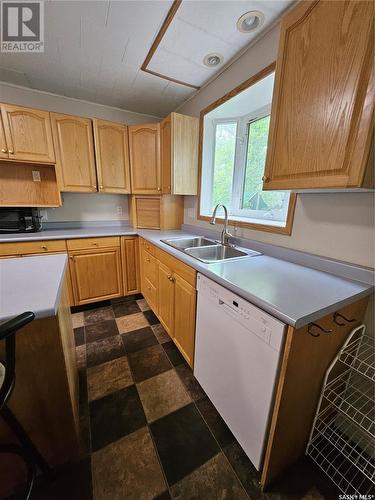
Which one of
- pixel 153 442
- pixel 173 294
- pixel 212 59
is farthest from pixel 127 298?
pixel 212 59

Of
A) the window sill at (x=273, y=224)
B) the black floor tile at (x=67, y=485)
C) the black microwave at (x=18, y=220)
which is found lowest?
the black floor tile at (x=67, y=485)

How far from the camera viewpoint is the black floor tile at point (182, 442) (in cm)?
100

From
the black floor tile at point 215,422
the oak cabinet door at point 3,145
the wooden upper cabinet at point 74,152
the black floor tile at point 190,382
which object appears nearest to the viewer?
the black floor tile at point 215,422

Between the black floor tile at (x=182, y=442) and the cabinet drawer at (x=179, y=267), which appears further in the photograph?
the cabinet drawer at (x=179, y=267)

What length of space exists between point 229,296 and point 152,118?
9.28 ft

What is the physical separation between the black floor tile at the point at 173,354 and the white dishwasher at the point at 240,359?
1.36ft

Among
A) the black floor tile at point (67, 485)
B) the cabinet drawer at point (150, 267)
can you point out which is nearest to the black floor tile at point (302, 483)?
the black floor tile at point (67, 485)

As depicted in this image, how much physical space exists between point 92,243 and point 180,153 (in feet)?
4.49

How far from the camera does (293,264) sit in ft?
4.26

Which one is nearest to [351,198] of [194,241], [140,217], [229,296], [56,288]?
[229,296]

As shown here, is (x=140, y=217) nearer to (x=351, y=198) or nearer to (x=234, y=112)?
(x=234, y=112)

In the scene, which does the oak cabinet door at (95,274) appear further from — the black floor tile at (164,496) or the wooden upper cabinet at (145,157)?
the black floor tile at (164,496)

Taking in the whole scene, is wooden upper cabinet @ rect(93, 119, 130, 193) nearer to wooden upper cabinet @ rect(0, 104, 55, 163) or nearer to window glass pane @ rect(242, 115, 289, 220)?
wooden upper cabinet @ rect(0, 104, 55, 163)

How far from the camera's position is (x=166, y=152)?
2232 mm
